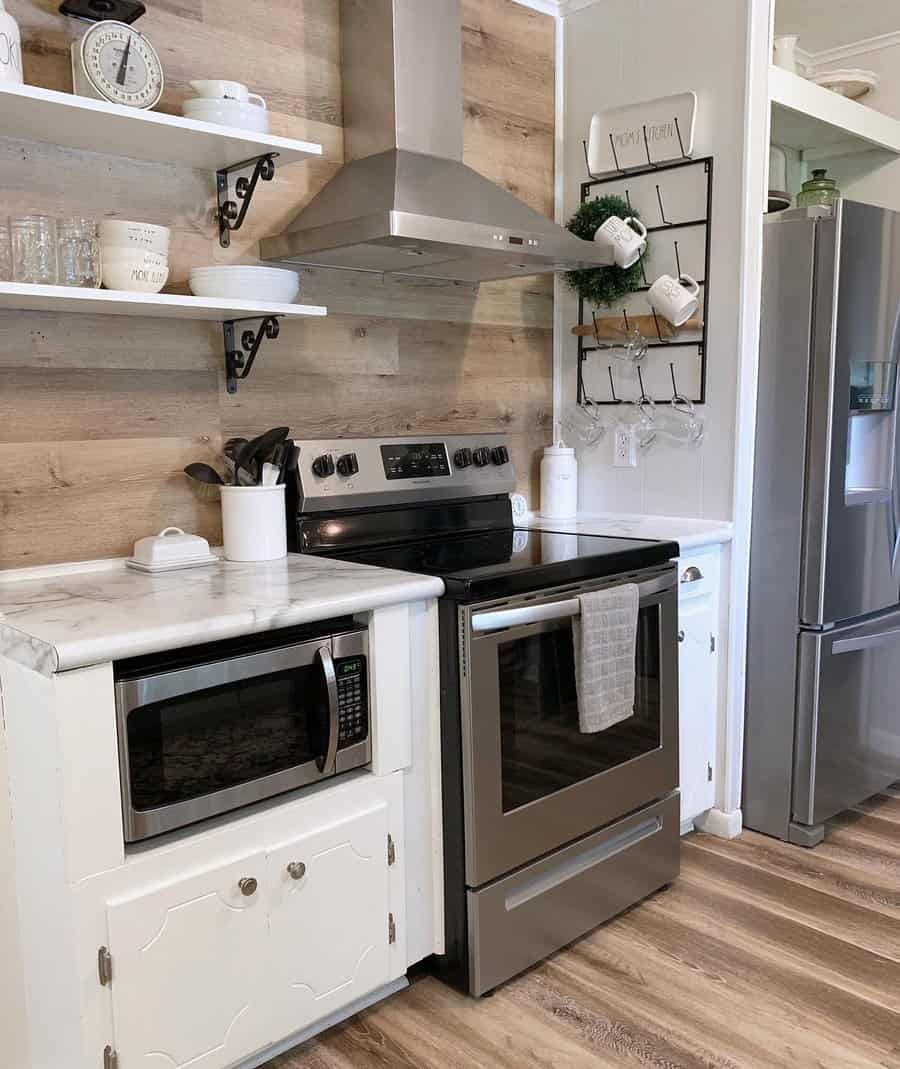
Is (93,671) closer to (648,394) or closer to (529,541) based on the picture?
(529,541)

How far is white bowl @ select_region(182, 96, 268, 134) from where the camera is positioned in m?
1.98

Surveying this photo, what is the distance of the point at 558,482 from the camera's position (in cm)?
298

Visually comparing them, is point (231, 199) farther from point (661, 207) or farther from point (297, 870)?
point (297, 870)

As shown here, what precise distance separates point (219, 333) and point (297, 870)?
1220mm

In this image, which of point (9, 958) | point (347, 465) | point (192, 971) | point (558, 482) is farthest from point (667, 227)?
point (9, 958)

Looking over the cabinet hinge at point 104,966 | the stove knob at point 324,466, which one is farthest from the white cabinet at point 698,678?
the cabinet hinge at point 104,966

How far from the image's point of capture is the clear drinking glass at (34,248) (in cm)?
178

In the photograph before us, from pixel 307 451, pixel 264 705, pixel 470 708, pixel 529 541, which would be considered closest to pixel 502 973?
pixel 470 708

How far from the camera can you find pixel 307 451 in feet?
7.68

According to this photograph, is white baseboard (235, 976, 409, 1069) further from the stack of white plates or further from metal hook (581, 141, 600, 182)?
metal hook (581, 141, 600, 182)

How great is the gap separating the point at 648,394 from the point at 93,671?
1.91m

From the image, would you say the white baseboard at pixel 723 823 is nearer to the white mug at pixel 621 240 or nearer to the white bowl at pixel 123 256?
the white mug at pixel 621 240

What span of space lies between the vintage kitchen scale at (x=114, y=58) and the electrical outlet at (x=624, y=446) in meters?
1.60

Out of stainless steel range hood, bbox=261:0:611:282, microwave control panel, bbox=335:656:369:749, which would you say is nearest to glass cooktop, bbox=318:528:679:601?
microwave control panel, bbox=335:656:369:749
